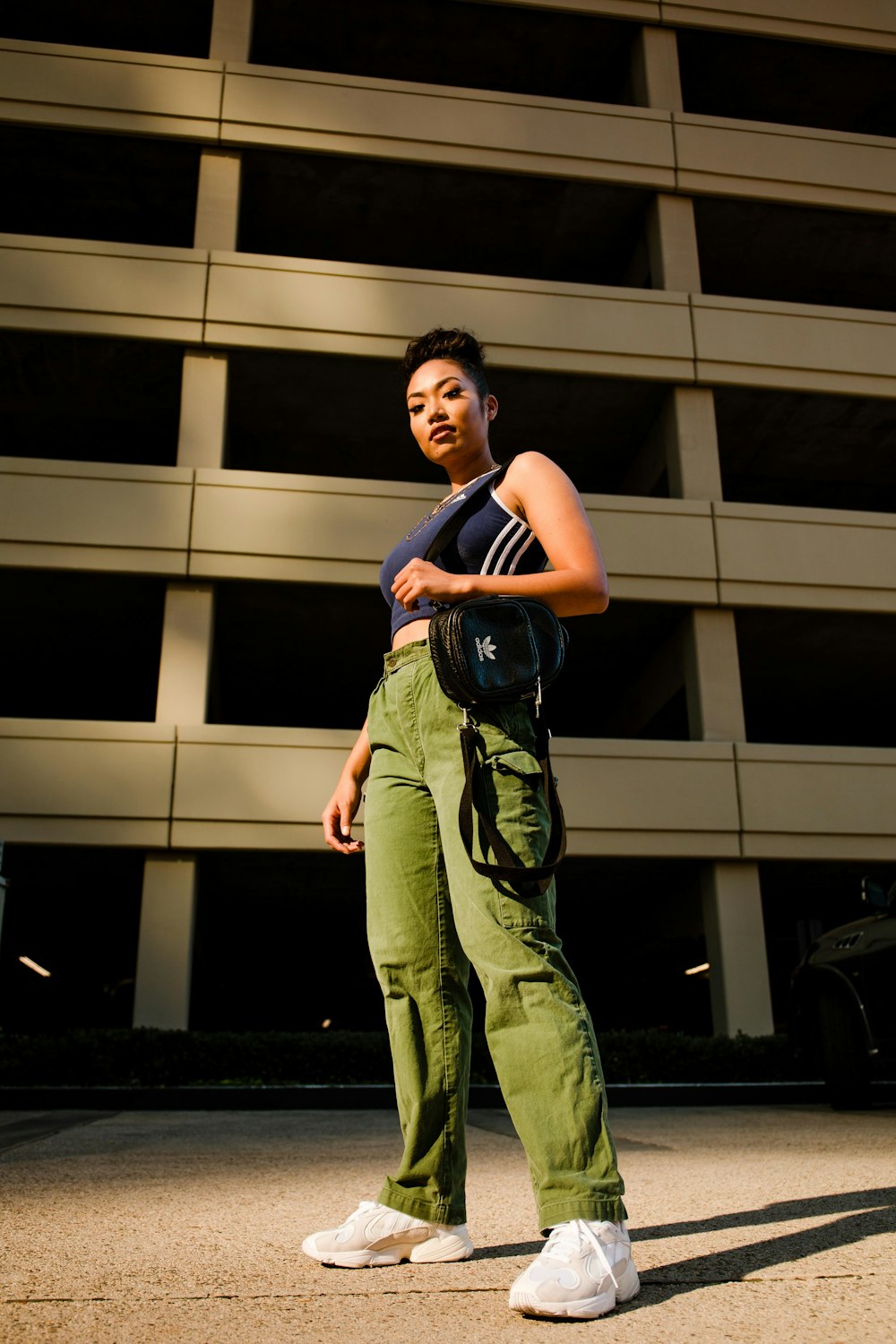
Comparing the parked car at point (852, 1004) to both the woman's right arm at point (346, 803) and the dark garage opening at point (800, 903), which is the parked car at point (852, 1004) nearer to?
the woman's right arm at point (346, 803)

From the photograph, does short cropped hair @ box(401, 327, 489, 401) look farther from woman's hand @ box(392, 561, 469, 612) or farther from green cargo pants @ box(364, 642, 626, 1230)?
green cargo pants @ box(364, 642, 626, 1230)

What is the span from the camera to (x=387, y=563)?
240cm

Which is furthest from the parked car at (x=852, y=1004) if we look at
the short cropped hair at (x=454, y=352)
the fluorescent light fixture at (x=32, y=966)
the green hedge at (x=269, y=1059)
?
the fluorescent light fixture at (x=32, y=966)

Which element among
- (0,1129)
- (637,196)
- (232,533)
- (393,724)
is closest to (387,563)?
(393,724)

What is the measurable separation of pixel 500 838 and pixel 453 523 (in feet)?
2.39

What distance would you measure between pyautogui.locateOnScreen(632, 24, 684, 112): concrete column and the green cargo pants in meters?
15.6

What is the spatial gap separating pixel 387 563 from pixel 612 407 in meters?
13.1

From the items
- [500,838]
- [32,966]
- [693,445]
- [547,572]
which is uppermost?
[693,445]

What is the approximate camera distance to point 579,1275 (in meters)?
1.63

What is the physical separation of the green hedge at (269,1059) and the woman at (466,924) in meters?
7.57

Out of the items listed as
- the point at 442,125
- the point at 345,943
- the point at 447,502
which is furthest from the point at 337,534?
the point at 447,502

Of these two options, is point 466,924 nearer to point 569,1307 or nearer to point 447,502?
point 569,1307

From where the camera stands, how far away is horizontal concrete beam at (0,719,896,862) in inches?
467

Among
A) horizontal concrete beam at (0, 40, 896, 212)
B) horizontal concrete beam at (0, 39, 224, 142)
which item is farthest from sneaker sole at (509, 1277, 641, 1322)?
horizontal concrete beam at (0, 39, 224, 142)
